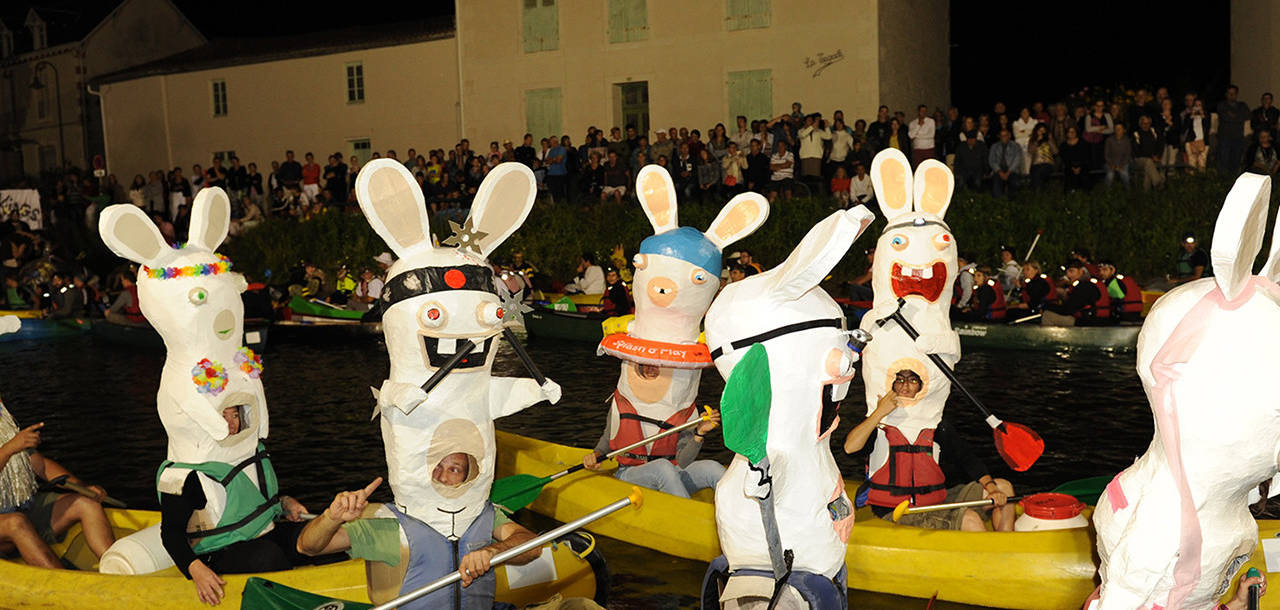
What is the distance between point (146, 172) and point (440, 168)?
15107 millimetres

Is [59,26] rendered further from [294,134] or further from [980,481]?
[980,481]

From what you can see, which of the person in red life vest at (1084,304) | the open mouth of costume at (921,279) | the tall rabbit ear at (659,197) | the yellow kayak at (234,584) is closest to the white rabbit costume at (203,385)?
the yellow kayak at (234,584)

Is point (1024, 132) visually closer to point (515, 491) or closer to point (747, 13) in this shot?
point (747, 13)

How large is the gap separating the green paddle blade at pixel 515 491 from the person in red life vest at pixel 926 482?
6.12ft

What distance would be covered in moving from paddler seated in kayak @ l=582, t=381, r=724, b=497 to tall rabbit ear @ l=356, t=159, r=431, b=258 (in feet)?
7.97

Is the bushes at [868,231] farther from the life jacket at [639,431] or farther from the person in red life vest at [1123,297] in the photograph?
the life jacket at [639,431]

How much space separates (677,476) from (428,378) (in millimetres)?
2798

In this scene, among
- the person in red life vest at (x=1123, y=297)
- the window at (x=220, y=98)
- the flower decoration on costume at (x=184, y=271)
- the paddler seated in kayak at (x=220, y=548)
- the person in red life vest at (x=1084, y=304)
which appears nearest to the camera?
the paddler seated in kayak at (x=220, y=548)

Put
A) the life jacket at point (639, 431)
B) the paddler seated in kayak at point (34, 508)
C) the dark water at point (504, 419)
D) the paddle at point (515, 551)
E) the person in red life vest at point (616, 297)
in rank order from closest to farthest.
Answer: the paddle at point (515, 551) < the paddler seated in kayak at point (34, 508) < the life jacket at point (639, 431) < the dark water at point (504, 419) < the person in red life vest at point (616, 297)

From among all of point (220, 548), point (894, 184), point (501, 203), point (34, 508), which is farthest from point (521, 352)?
point (34, 508)

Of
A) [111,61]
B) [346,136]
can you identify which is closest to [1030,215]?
[346,136]

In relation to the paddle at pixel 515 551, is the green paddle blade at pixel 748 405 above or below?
above

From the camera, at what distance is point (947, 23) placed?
26578mm

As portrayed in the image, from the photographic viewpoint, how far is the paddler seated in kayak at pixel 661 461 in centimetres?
748
